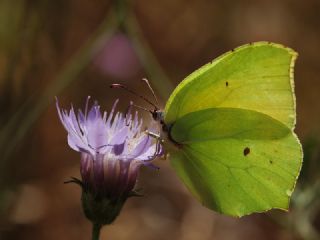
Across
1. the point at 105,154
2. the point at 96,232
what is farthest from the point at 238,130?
the point at 96,232

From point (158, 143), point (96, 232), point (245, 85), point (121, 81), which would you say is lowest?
point (121, 81)

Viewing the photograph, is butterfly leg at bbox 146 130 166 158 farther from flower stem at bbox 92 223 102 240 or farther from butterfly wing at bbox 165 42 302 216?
flower stem at bbox 92 223 102 240

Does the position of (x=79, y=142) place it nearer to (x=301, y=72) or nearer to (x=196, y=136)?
(x=196, y=136)

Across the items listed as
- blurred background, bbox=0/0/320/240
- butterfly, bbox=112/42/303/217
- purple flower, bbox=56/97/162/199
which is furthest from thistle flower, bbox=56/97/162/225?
blurred background, bbox=0/0/320/240

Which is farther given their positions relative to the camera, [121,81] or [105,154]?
[121,81]

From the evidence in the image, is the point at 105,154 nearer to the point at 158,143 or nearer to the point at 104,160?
the point at 104,160

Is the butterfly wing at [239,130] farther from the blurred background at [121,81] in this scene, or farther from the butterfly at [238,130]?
the blurred background at [121,81]

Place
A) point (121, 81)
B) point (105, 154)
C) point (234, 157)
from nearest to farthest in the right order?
point (105, 154) < point (234, 157) < point (121, 81)
